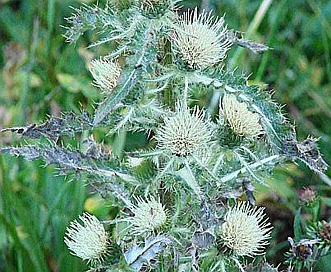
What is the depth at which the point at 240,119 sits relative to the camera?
1.56m

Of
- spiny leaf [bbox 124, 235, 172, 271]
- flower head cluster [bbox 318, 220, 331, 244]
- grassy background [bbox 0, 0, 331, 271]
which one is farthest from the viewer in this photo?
grassy background [bbox 0, 0, 331, 271]

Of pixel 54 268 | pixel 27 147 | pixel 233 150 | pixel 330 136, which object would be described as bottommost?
pixel 54 268

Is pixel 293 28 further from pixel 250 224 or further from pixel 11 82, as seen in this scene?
pixel 250 224

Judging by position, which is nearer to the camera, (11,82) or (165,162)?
(165,162)

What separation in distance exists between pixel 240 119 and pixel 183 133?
0.59 ft

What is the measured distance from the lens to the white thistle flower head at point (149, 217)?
4.77 feet

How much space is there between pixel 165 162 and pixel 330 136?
1.40 meters

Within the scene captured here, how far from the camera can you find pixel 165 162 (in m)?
1.56

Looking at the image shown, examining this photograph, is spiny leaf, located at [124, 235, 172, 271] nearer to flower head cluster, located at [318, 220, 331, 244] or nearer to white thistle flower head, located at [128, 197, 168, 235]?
white thistle flower head, located at [128, 197, 168, 235]

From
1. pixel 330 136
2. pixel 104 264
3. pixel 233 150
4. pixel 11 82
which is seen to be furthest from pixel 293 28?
pixel 104 264

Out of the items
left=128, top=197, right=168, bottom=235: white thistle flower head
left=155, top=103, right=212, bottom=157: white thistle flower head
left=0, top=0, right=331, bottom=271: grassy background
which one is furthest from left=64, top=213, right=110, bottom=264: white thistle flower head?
left=0, top=0, right=331, bottom=271: grassy background

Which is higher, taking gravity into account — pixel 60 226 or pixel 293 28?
pixel 293 28

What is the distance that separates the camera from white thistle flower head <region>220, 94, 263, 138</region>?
1556 millimetres

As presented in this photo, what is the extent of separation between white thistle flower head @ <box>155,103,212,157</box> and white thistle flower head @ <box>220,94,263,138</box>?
100 millimetres
